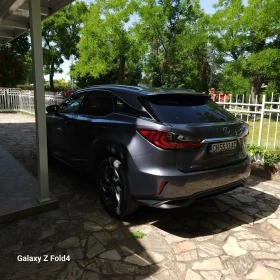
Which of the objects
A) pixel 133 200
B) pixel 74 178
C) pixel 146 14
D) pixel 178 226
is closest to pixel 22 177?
pixel 74 178

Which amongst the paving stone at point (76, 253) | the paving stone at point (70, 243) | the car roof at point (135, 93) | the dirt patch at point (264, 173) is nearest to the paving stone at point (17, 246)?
the paving stone at point (70, 243)

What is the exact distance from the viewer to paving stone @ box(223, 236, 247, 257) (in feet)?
9.82

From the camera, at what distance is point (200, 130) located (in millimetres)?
3057

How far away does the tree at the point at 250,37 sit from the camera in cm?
1616

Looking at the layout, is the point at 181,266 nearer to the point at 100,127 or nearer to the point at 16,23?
the point at 100,127

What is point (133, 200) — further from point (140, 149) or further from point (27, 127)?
point (27, 127)

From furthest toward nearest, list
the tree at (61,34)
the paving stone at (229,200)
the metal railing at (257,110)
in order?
the tree at (61,34) → the metal railing at (257,110) → the paving stone at (229,200)

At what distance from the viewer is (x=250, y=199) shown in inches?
174

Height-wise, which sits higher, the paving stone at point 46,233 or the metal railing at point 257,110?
the metal railing at point 257,110

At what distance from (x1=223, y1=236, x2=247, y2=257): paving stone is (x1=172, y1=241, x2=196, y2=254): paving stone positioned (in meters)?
0.35

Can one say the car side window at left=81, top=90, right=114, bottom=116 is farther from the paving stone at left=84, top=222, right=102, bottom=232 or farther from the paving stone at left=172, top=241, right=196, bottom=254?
the paving stone at left=172, top=241, right=196, bottom=254

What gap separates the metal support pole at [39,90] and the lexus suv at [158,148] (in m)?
0.62

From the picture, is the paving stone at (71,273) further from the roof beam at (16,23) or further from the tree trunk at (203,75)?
the tree trunk at (203,75)

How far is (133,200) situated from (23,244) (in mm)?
1266
